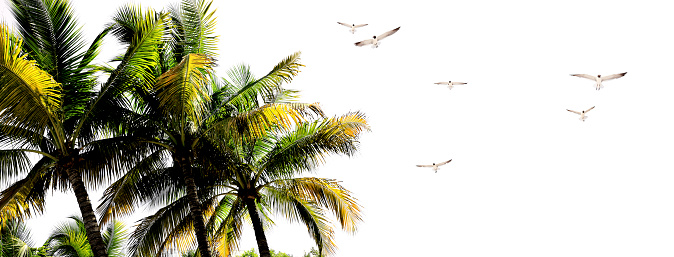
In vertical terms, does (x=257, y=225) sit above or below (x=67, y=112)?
below

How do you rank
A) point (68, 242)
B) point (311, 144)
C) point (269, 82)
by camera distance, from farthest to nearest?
point (68, 242) → point (311, 144) → point (269, 82)

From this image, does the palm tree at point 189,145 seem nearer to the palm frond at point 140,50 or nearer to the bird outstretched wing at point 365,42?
the palm frond at point 140,50

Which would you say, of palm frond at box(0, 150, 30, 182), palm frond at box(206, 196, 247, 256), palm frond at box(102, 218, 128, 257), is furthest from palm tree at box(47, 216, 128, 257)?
palm frond at box(0, 150, 30, 182)

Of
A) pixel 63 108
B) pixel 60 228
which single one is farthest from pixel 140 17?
pixel 60 228

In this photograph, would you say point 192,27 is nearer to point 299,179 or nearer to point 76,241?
point 299,179

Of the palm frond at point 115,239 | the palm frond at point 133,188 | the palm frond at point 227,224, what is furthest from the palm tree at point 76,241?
the palm frond at point 133,188

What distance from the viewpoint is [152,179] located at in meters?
13.1

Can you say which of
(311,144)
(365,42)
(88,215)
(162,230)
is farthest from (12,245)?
(365,42)

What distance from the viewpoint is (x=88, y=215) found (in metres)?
11.6

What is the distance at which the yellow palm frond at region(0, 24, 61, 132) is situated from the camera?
32.2 ft

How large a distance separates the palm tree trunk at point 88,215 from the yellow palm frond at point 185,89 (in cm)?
182

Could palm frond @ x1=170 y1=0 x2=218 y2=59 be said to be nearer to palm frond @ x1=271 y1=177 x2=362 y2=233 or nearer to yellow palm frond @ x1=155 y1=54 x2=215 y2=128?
yellow palm frond @ x1=155 y1=54 x2=215 y2=128

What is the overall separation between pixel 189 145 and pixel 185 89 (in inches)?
63.3

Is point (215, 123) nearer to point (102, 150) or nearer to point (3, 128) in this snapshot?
point (102, 150)
